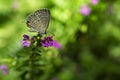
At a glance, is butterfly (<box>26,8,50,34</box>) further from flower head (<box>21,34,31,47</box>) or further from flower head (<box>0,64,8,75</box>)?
flower head (<box>0,64,8,75</box>)

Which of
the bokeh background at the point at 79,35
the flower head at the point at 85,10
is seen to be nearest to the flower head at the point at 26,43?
the bokeh background at the point at 79,35

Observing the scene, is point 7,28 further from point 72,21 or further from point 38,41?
point 38,41

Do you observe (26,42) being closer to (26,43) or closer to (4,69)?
(26,43)

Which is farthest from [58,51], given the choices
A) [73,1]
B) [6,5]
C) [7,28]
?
[6,5]

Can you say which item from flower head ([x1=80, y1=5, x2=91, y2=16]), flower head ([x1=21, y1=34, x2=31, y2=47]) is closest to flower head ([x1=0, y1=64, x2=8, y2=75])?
flower head ([x1=21, y1=34, x2=31, y2=47])

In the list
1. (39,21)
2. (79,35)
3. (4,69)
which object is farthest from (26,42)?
(79,35)
